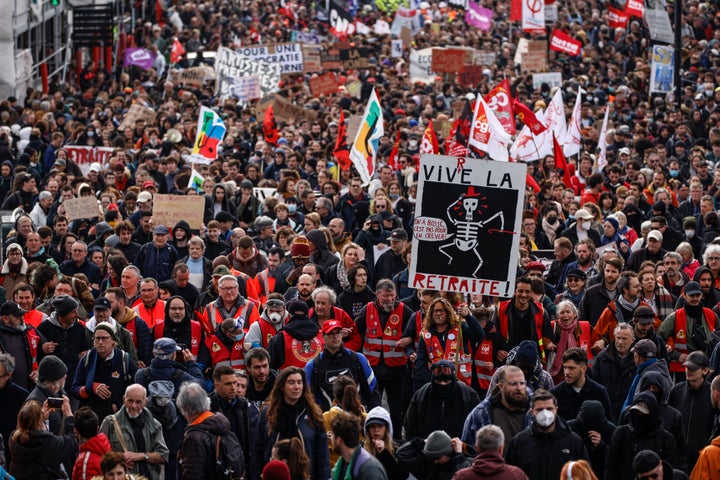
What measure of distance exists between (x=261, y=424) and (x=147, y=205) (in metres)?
7.47

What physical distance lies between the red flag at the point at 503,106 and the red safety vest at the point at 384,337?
10.3 m

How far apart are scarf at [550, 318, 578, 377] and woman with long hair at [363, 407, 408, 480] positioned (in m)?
3.25

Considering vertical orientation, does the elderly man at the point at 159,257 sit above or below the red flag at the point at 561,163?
above

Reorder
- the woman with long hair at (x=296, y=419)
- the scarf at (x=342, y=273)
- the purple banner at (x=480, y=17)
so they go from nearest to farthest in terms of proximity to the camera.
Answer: the woman with long hair at (x=296, y=419), the scarf at (x=342, y=273), the purple banner at (x=480, y=17)

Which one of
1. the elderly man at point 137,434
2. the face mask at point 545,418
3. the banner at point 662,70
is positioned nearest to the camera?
the face mask at point 545,418

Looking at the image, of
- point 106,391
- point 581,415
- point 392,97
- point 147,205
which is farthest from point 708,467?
point 392,97

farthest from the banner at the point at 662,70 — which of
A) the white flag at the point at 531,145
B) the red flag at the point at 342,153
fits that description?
the red flag at the point at 342,153

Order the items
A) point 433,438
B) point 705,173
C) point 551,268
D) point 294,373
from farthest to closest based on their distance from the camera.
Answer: point 705,173, point 551,268, point 294,373, point 433,438

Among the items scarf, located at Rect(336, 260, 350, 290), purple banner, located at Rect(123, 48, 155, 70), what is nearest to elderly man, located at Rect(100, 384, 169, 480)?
scarf, located at Rect(336, 260, 350, 290)

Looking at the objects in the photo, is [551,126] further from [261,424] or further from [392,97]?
[261,424]

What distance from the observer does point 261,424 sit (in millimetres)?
9203

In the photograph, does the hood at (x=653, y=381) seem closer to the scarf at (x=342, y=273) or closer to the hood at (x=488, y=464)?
the hood at (x=488, y=464)

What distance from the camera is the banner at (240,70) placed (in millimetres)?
29625

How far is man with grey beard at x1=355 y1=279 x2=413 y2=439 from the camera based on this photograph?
11844 millimetres
